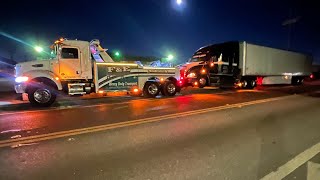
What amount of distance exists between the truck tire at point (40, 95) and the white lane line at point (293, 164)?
1014cm

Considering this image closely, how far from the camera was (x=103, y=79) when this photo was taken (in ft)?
45.6

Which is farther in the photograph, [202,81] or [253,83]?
[253,83]

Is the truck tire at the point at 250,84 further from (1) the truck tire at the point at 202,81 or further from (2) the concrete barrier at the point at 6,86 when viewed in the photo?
(2) the concrete barrier at the point at 6,86

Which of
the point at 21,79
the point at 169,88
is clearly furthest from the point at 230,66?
the point at 21,79

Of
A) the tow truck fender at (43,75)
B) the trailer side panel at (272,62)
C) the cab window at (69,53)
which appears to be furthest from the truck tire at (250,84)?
the tow truck fender at (43,75)

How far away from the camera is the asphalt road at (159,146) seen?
175 inches

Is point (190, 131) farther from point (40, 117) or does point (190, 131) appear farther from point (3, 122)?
point (3, 122)

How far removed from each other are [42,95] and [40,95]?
0.08 meters

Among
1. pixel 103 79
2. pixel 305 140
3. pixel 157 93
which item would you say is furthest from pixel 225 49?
pixel 305 140

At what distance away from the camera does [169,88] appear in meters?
16.2

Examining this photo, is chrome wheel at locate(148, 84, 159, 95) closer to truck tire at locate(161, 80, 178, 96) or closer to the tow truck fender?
truck tire at locate(161, 80, 178, 96)

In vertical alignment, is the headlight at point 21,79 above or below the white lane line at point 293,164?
above

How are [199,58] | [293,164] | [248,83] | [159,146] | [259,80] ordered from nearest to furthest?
1. [293,164]
2. [159,146]
3. [199,58]
4. [248,83]
5. [259,80]

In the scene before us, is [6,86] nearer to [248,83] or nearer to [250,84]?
[248,83]
